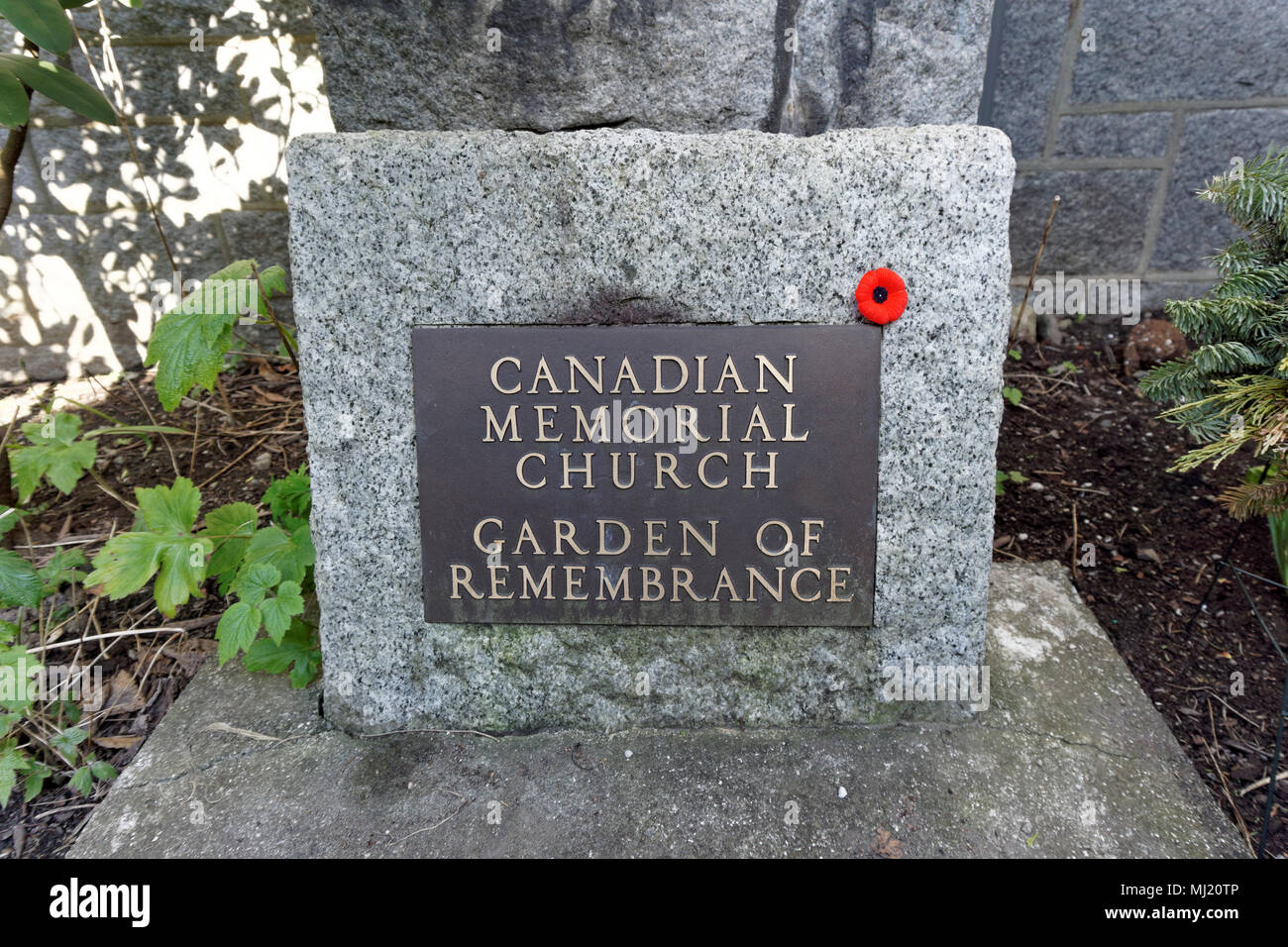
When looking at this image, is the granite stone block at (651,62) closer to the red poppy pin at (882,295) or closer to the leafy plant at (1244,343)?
the red poppy pin at (882,295)

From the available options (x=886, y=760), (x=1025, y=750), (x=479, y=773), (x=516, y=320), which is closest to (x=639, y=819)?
(x=479, y=773)

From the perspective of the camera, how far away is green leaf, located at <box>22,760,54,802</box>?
203cm

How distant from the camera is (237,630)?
1.94 m

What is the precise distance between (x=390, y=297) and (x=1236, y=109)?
362cm

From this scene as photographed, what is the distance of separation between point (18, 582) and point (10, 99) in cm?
118

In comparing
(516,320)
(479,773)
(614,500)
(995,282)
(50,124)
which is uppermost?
(50,124)

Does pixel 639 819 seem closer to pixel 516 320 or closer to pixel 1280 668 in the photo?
pixel 516 320

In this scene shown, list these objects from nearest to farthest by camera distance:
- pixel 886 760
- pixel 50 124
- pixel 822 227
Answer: pixel 822 227 < pixel 886 760 < pixel 50 124

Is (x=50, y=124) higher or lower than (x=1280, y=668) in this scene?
higher

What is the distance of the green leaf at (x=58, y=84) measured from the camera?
209 cm

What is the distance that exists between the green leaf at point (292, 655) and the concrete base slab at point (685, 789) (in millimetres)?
71

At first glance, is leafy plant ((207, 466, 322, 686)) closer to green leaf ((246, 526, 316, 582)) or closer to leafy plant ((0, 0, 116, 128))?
green leaf ((246, 526, 316, 582))

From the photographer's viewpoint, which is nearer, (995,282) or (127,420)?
(995,282)

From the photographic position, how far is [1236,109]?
3436 mm
